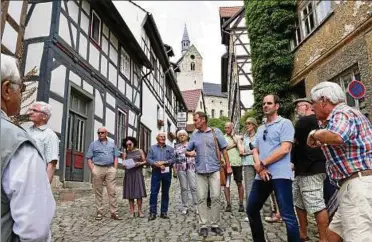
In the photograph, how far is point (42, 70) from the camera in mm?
8672

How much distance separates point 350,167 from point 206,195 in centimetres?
288

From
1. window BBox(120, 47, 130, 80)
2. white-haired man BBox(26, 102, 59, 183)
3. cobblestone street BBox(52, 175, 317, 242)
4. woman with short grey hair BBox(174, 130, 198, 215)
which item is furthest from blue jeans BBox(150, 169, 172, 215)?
window BBox(120, 47, 130, 80)

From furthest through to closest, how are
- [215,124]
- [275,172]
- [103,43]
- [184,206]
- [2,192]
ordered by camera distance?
[215,124]
[103,43]
[184,206]
[275,172]
[2,192]

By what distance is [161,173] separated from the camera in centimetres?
713

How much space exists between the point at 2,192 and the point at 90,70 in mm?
10025

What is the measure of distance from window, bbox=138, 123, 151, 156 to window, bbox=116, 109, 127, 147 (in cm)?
250

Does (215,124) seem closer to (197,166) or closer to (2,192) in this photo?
(197,166)

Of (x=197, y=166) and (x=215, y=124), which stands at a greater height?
(x=215, y=124)

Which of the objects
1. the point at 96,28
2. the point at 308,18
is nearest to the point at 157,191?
the point at 96,28

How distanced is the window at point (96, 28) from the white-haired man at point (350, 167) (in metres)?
10.4

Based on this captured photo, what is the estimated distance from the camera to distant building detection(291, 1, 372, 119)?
8414mm

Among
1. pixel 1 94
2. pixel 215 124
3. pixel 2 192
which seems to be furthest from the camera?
pixel 215 124

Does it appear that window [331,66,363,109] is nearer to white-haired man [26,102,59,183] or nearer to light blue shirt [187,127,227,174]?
light blue shirt [187,127,227,174]

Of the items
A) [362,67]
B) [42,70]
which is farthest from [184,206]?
[362,67]
